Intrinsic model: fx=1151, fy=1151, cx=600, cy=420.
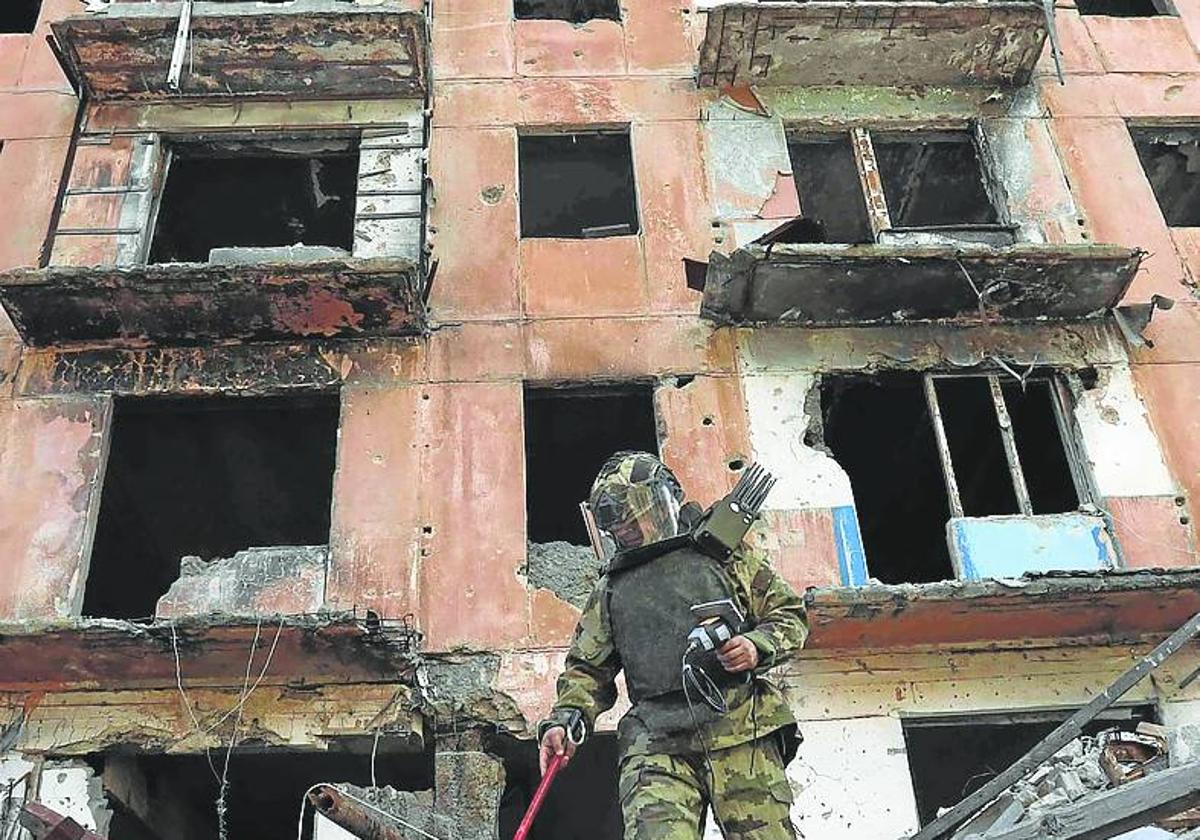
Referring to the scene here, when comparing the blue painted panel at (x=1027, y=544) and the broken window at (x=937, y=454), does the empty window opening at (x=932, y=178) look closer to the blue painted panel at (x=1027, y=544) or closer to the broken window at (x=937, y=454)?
the broken window at (x=937, y=454)

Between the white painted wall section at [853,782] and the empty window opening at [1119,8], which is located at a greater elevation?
the empty window opening at [1119,8]

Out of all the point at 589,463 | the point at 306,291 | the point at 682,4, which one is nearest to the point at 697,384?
the point at 589,463

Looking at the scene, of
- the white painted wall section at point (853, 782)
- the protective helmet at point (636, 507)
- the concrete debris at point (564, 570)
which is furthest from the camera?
the concrete debris at point (564, 570)

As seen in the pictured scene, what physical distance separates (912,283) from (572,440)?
3790 mm

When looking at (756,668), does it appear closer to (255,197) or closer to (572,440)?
(572,440)

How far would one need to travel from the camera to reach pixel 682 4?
1271 cm

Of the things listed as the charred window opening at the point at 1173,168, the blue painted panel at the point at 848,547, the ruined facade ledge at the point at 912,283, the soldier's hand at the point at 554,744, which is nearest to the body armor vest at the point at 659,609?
the soldier's hand at the point at 554,744

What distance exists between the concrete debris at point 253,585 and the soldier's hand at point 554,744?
4531 millimetres

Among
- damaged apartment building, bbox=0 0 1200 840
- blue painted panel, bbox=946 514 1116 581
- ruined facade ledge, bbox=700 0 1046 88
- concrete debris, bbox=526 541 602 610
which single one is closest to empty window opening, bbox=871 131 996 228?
damaged apartment building, bbox=0 0 1200 840

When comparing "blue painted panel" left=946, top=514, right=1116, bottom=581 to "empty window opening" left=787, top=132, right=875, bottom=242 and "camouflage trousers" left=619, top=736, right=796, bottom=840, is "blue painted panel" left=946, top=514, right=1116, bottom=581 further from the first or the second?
"camouflage trousers" left=619, top=736, right=796, bottom=840

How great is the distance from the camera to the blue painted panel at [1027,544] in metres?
9.23

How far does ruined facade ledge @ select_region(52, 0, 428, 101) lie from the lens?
10.8 metres

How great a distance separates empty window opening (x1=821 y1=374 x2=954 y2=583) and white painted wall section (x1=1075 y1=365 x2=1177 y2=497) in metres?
1.51

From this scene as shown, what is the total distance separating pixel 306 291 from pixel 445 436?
1.69 metres
